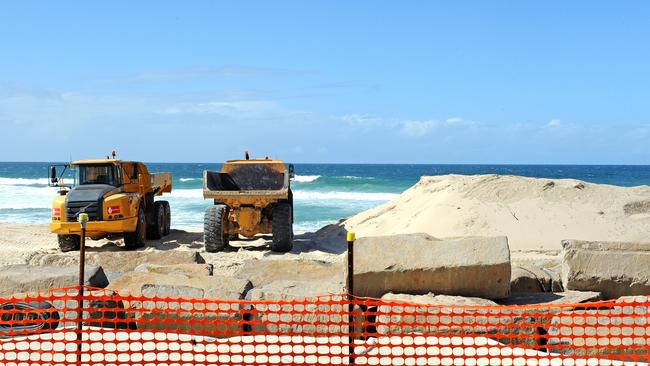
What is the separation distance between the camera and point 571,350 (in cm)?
645

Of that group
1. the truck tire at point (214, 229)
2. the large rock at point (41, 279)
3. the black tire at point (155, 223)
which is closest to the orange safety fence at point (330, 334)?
the large rock at point (41, 279)

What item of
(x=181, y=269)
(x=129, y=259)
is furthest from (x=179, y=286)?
(x=129, y=259)

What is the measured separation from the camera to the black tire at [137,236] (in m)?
15.5

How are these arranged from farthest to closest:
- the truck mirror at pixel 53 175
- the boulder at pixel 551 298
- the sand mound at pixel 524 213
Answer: the sand mound at pixel 524 213 < the truck mirror at pixel 53 175 < the boulder at pixel 551 298

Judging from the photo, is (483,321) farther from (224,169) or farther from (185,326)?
(224,169)

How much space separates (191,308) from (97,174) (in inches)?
355

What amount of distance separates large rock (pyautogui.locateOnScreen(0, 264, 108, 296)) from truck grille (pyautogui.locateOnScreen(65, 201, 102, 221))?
6.10 m

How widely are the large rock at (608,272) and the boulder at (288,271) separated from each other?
2.73 meters

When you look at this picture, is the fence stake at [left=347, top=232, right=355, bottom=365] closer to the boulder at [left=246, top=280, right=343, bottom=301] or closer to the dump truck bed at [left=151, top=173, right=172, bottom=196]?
the boulder at [left=246, top=280, right=343, bottom=301]

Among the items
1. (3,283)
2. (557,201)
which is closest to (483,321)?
(3,283)

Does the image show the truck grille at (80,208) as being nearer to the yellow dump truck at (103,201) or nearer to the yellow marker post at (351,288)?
the yellow dump truck at (103,201)

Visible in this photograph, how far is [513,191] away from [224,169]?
7089 mm

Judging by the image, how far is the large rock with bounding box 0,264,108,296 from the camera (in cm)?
797

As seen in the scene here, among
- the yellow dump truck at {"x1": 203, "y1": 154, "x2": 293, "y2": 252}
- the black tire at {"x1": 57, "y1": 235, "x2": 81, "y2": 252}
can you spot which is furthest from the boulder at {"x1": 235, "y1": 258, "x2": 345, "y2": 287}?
the black tire at {"x1": 57, "y1": 235, "x2": 81, "y2": 252}
